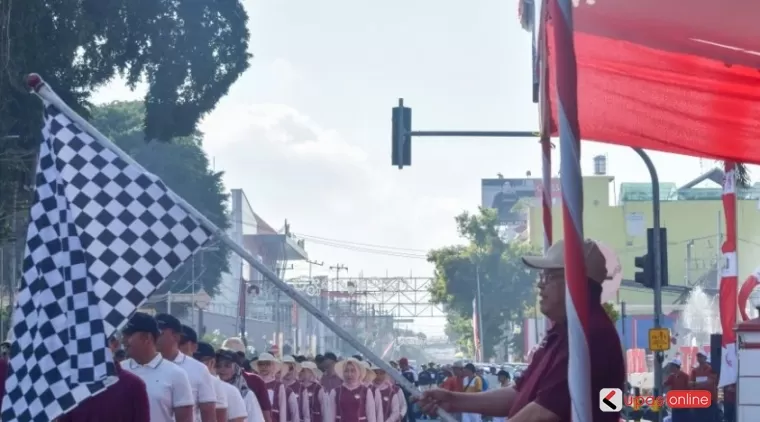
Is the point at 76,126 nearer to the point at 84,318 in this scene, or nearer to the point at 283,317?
the point at 84,318

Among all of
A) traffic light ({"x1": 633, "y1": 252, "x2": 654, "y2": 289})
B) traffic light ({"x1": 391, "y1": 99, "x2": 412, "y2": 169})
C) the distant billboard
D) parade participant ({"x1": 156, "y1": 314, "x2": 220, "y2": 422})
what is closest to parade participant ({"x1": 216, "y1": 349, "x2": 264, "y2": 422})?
parade participant ({"x1": 156, "y1": 314, "x2": 220, "y2": 422})

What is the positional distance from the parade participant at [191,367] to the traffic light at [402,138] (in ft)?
46.8

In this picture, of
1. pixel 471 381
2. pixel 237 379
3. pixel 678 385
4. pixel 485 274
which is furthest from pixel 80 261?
pixel 485 274

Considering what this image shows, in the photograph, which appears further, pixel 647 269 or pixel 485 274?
pixel 485 274

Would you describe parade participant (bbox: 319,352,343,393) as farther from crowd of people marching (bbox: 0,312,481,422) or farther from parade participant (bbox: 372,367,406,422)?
parade participant (bbox: 372,367,406,422)

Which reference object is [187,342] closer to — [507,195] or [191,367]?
[191,367]

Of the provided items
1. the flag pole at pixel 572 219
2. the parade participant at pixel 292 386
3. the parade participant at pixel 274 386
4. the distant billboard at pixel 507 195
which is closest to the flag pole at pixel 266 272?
the flag pole at pixel 572 219

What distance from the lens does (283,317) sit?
323 ft

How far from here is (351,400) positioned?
23.0 metres

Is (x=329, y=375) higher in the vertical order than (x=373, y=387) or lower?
higher

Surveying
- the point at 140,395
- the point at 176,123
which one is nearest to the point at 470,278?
the point at 176,123

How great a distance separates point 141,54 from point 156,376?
1052 inches

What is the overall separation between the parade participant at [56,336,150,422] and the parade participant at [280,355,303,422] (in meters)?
13.7

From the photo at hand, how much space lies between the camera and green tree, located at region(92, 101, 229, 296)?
2822 inches
